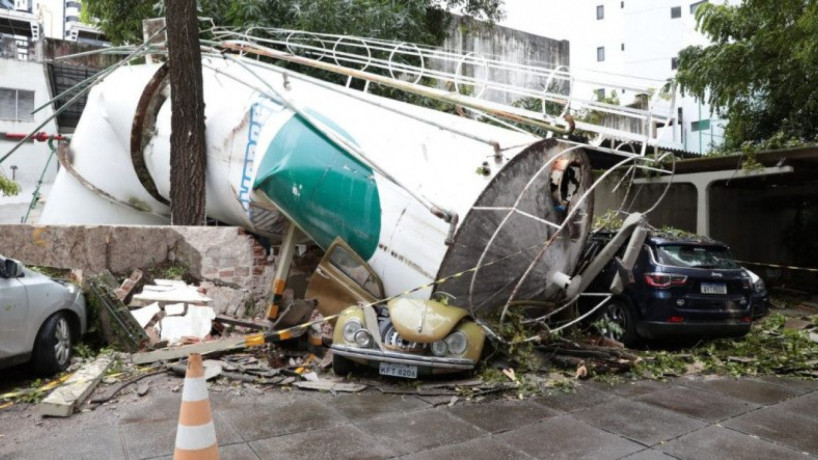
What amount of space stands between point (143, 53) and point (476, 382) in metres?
8.54

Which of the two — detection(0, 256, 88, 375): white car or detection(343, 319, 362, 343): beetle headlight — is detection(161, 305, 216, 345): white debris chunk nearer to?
detection(0, 256, 88, 375): white car

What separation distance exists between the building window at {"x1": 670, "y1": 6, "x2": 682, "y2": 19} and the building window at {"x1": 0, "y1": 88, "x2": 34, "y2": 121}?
32.5 m

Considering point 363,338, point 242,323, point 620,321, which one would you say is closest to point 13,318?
point 242,323

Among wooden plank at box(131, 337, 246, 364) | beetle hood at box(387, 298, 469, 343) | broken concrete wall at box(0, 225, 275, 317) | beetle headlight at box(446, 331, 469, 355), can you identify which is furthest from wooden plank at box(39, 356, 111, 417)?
beetle headlight at box(446, 331, 469, 355)

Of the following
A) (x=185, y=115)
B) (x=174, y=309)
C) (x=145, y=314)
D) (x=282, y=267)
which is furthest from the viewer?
(x=185, y=115)

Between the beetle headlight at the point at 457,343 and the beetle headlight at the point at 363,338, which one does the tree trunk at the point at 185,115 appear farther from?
the beetle headlight at the point at 457,343

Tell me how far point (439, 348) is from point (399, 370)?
43 centimetres

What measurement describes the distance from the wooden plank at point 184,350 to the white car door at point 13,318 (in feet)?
3.41

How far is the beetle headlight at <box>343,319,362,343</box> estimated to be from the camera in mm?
5793

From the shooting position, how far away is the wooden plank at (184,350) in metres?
6.13

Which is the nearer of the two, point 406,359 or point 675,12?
point 406,359

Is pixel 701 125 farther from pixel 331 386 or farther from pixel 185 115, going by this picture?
pixel 331 386

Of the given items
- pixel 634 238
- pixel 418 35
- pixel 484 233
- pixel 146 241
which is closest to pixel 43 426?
pixel 146 241

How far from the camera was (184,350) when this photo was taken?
20.6 feet
